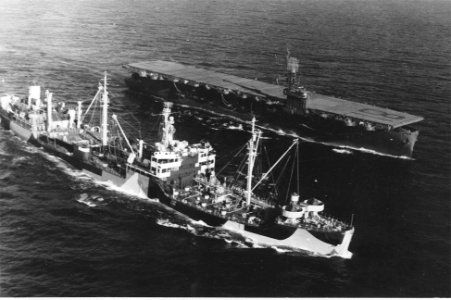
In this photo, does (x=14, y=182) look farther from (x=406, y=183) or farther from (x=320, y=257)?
(x=406, y=183)

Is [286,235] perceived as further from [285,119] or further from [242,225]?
[285,119]

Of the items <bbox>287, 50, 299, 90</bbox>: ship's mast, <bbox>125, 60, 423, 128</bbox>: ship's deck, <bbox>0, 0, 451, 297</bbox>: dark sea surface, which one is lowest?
<bbox>0, 0, 451, 297</bbox>: dark sea surface

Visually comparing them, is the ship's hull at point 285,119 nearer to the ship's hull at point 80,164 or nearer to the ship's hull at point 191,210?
the ship's hull at point 191,210

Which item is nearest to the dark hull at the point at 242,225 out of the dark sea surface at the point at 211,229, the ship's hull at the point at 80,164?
the dark sea surface at the point at 211,229

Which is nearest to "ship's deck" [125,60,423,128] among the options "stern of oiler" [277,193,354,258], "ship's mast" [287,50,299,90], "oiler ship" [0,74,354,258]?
"ship's mast" [287,50,299,90]

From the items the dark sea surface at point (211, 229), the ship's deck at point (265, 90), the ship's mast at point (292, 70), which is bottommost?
the dark sea surface at point (211, 229)

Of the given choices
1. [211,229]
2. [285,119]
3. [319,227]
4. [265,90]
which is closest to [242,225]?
[211,229]

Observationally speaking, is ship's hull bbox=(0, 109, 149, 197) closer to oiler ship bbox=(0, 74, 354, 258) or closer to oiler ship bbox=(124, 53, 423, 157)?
oiler ship bbox=(0, 74, 354, 258)
